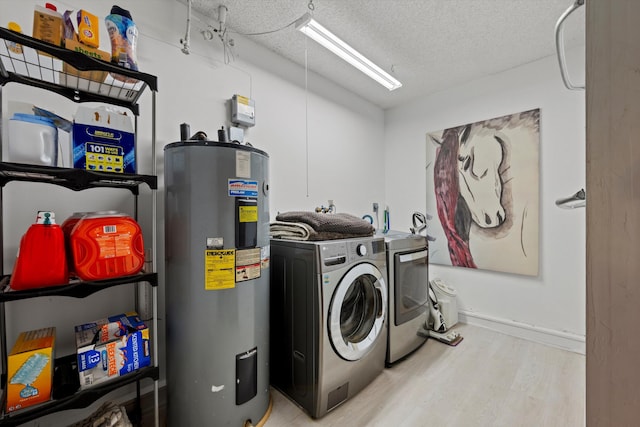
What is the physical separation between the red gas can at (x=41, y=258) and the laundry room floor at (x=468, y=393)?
1.30 m

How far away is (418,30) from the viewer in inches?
83.4

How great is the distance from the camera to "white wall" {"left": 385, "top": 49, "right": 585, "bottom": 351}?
2.33 m

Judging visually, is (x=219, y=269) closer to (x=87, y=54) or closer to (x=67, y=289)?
(x=67, y=289)

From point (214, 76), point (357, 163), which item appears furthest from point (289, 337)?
point (357, 163)

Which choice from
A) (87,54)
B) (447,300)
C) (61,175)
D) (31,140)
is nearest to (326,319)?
(61,175)

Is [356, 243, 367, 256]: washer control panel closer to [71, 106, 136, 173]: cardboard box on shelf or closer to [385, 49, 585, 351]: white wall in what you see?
[71, 106, 136, 173]: cardboard box on shelf

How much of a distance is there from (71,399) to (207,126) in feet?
5.37

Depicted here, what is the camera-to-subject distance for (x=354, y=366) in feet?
5.57

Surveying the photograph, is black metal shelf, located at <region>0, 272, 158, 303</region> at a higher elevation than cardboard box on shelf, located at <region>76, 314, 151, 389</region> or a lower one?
higher

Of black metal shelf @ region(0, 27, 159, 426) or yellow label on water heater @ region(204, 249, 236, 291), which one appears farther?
yellow label on water heater @ region(204, 249, 236, 291)

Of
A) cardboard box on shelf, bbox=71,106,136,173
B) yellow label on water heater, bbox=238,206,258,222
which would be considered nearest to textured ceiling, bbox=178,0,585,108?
cardboard box on shelf, bbox=71,106,136,173

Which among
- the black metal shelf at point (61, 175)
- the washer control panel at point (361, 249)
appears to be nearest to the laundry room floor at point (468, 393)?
the washer control panel at point (361, 249)

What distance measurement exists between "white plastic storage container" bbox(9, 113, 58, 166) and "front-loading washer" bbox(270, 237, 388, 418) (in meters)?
1.18

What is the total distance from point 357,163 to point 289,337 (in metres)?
2.17
